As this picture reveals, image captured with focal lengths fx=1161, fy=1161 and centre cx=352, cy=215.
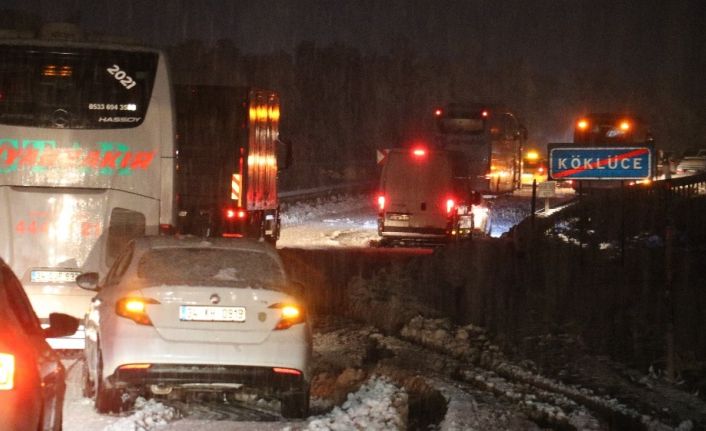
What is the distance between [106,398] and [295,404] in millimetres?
1566

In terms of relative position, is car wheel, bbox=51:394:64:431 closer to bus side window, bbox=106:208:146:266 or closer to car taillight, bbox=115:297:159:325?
car taillight, bbox=115:297:159:325

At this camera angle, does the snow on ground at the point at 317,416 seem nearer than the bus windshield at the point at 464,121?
Yes

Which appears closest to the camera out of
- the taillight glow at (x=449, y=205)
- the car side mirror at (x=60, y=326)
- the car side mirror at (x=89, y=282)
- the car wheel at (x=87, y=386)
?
the car side mirror at (x=60, y=326)

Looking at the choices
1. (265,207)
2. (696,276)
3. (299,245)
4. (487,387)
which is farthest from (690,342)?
(299,245)

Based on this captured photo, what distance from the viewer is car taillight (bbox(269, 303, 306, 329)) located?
379 inches

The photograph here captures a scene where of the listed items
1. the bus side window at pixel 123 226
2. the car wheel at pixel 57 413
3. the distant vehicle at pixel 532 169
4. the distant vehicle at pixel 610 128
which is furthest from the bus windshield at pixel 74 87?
the distant vehicle at pixel 532 169

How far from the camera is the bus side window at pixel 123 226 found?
13.6m

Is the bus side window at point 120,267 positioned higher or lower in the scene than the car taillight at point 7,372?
higher

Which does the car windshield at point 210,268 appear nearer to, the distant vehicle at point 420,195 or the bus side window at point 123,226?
the bus side window at point 123,226

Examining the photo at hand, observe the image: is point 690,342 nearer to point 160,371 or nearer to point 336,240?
point 160,371

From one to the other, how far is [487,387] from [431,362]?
1.60 meters

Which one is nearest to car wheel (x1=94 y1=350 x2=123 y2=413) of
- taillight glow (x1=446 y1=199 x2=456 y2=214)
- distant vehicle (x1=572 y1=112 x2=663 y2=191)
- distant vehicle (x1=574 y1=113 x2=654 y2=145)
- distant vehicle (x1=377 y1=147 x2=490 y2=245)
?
distant vehicle (x1=377 y1=147 x2=490 y2=245)

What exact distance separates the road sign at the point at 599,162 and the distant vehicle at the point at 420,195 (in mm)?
11698

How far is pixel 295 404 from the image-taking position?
976 centimetres
